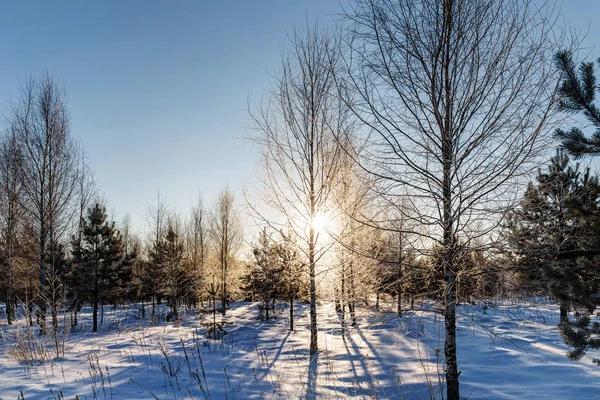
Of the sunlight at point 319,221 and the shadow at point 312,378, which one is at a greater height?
the sunlight at point 319,221

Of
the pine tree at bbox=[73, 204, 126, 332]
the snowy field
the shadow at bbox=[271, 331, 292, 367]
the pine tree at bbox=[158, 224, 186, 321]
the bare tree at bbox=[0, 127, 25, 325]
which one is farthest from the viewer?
the pine tree at bbox=[158, 224, 186, 321]

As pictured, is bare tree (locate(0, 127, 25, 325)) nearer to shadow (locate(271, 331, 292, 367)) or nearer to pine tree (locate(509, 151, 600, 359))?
shadow (locate(271, 331, 292, 367))

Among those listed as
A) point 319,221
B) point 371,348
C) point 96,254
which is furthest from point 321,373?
point 96,254

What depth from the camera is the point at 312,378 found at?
6.38m

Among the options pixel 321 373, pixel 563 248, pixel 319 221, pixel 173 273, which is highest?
pixel 319 221

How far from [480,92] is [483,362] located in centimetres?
661

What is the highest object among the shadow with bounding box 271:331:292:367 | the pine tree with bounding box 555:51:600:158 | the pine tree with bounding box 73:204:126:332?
the pine tree with bounding box 555:51:600:158

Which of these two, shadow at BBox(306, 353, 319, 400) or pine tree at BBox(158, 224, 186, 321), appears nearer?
shadow at BBox(306, 353, 319, 400)

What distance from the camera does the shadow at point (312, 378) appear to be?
5.31 m

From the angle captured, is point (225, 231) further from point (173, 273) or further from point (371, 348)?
point (371, 348)

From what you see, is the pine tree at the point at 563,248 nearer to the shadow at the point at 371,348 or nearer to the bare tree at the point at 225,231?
the shadow at the point at 371,348

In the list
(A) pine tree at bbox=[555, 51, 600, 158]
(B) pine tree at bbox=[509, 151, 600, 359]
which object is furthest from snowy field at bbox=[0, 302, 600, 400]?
(A) pine tree at bbox=[555, 51, 600, 158]

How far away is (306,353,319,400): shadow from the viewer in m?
5.31

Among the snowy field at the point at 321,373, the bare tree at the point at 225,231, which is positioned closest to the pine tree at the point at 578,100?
the snowy field at the point at 321,373
